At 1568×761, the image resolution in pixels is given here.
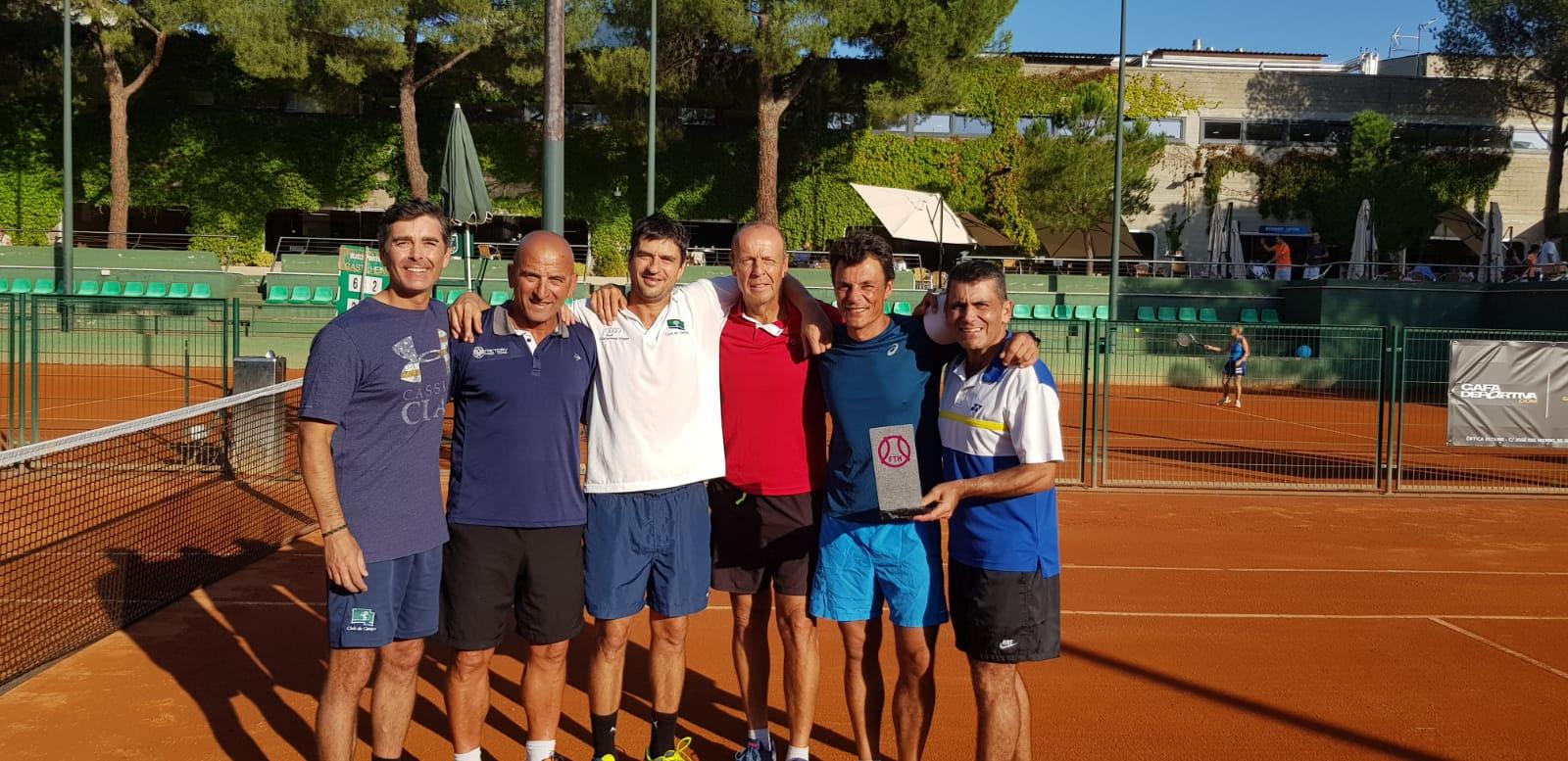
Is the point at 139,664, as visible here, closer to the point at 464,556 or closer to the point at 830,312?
the point at 464,556

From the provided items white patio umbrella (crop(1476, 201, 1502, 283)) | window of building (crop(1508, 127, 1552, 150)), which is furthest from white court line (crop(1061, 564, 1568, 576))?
window of building (crop(1508, 127, 1552, 150))

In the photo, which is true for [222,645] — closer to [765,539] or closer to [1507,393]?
[765,539]

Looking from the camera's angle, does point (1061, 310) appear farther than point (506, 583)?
Yes

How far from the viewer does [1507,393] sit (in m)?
11.5

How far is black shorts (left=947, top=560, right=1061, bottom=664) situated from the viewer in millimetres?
3805

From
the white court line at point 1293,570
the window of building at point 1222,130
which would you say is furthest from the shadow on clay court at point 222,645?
the window of building at point 1222,130

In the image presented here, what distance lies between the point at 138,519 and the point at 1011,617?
25.2 ft

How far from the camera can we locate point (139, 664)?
18.5 feet

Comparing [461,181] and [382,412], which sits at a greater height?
[461,181]

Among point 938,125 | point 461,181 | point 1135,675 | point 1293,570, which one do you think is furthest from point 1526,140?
point 1135,675

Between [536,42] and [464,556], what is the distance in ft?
96.9

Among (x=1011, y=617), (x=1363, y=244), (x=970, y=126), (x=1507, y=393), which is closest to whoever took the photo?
(x=1011, y=617)

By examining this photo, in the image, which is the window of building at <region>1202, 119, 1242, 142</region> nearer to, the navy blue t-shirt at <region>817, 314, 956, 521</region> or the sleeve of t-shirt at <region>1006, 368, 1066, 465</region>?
the navy blue t-shirt at <region>817, 314, 956, 521</region>

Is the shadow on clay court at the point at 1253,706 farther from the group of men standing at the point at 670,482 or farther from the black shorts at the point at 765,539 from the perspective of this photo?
the black shorts at the point at 765,539
